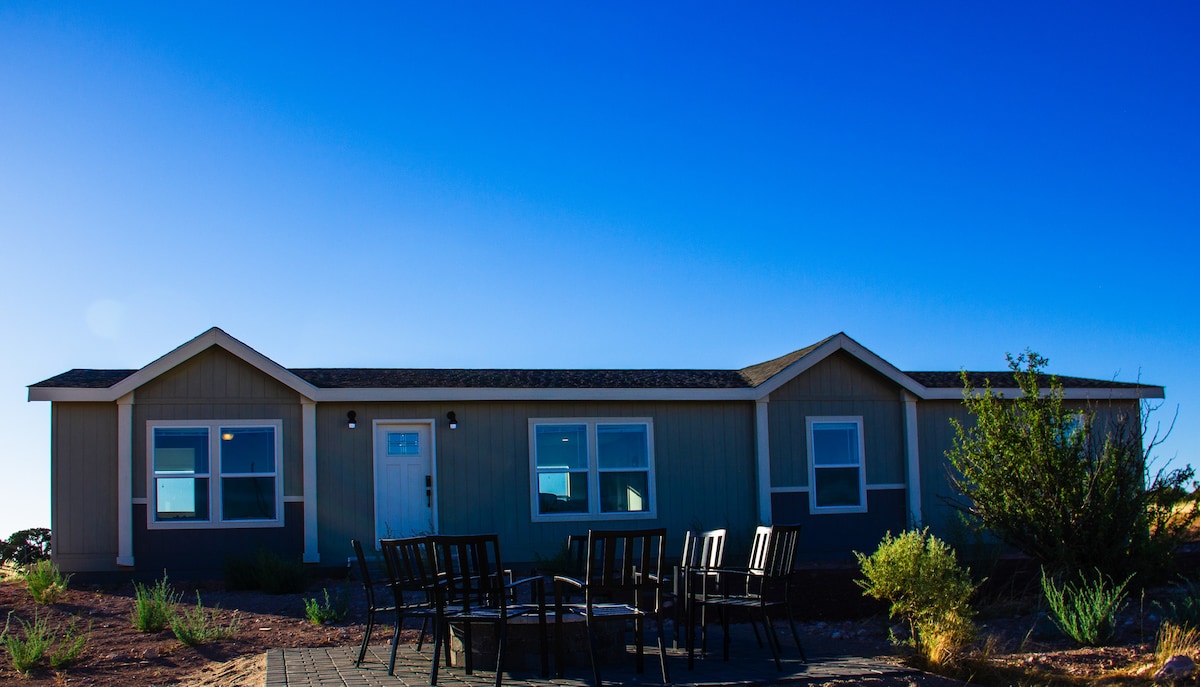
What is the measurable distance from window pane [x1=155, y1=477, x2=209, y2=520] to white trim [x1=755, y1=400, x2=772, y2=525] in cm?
785

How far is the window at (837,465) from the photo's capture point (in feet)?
53.6

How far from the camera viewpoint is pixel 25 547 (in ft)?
56.2

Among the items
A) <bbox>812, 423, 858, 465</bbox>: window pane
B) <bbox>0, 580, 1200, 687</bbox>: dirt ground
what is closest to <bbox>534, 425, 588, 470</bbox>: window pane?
<bbox>812, 423, 858, 465</bbox>: window pane

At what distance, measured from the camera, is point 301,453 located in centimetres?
1466

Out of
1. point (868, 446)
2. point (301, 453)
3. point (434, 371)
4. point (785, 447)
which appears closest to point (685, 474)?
point (785, 447)

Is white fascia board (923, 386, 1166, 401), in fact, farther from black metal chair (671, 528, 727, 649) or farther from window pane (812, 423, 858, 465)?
black metal chair (671, 528, 727, 649)

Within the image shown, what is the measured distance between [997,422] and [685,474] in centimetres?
592

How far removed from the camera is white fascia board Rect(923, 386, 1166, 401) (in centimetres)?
1656

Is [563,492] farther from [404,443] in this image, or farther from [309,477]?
[309,477]

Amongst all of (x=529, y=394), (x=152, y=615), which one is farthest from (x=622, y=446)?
(x=152, y=615)

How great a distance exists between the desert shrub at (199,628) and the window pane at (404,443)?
14.8ft

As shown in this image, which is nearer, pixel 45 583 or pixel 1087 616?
pixel 1087 616

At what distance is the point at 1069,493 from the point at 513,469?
7681 mm

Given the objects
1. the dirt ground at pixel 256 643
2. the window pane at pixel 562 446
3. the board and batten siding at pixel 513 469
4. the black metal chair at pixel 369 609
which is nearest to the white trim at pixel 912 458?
the board and batten siding at pixel 513 469
